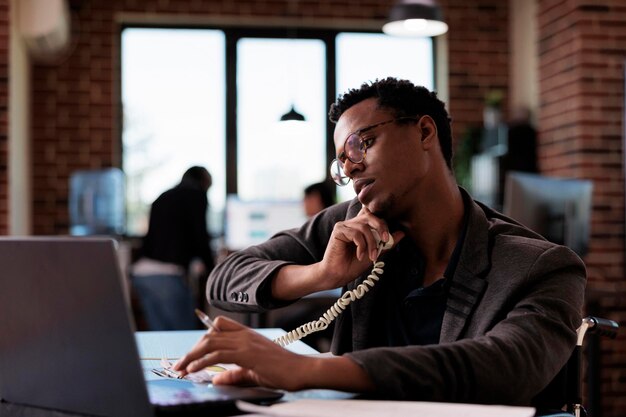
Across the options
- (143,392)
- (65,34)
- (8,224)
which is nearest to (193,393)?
(143,392)

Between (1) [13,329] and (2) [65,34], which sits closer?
(1) [13,329]

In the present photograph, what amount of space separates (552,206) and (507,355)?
2.79 metres

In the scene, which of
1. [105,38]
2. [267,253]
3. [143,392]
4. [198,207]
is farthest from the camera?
[105,38]

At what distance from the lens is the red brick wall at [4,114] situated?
473 cm

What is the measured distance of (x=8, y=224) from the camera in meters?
4.84

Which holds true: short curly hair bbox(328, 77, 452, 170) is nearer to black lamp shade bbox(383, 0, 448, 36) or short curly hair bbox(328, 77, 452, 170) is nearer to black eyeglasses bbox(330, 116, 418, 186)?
black eyeglasses bbox(330, 116, 418, 186)

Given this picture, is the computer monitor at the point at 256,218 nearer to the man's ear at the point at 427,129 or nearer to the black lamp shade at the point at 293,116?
the black lamp shade at the point at 293,116

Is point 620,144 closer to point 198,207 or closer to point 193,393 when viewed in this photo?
point 198,207

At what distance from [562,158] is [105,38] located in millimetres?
3516

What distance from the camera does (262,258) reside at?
1871mm

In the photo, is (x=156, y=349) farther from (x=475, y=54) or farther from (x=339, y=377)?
(x=475, y=54)

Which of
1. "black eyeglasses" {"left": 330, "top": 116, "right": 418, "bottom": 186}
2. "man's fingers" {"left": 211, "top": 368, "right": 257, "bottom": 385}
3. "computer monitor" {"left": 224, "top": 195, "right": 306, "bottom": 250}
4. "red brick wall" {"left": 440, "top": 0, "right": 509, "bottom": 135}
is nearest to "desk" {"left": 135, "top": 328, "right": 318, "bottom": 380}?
"man's fingers" {"left": 211, "top": 368, "right": 257, "bottom": 385}

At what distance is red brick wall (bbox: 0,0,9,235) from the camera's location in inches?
186

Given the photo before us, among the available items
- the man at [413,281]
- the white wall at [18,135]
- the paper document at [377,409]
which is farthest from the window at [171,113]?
the paper document at [377,409]
